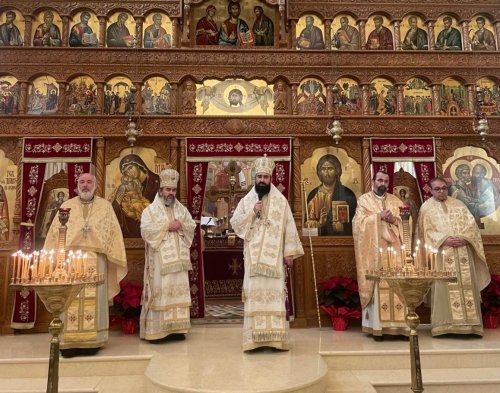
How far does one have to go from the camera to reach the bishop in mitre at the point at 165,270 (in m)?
5.87

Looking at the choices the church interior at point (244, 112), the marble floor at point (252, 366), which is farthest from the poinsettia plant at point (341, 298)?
the marble floor at point (252, 366)

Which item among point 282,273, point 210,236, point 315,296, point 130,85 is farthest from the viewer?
point 210,236

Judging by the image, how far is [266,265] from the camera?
5.29 m

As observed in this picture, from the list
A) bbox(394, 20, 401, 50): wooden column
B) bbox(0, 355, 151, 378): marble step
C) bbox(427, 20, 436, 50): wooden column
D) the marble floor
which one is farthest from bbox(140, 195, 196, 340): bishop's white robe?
bbox(427, 20, 436, 50): wooden column

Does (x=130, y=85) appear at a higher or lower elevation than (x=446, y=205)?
higher

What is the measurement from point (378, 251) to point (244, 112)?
3.39m

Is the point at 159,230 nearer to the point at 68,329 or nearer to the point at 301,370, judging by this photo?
the point at 68,329

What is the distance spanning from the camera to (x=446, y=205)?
6.53 meters

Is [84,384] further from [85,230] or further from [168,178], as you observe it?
[168,178]

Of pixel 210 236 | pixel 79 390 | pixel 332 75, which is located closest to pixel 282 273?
pixel 79 390

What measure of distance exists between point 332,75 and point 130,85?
12.0 feet

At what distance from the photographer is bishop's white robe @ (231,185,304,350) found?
5176 millimetres

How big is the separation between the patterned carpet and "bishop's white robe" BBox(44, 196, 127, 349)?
2041 mm

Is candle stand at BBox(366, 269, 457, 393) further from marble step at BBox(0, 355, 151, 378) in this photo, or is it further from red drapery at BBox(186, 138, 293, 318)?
red drapery at BBox(186, 138, 293, 318)
